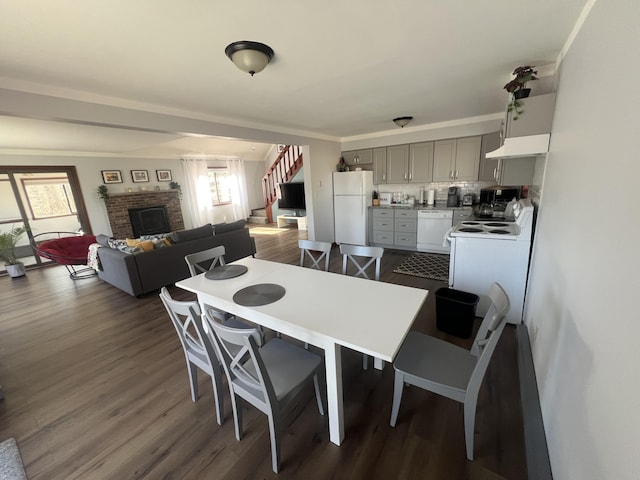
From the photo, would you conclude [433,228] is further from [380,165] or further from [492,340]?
[492,340]

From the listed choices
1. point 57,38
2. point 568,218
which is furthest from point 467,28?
point 57,38

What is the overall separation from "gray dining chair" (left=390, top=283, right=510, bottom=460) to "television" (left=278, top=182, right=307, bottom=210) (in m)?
6.45

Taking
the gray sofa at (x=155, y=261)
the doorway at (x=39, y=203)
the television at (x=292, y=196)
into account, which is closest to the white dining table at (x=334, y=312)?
the gray sofa at (x=155, y=261)

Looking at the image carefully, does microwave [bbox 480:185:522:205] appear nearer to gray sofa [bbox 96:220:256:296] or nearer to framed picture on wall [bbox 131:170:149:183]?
gray sofa [bbox 96:220:256:296]

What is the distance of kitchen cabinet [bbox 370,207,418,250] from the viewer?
186 inches

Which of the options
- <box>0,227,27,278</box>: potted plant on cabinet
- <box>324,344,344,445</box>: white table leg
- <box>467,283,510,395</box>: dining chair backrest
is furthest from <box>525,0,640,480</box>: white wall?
<box>0,227,27,278</box>: potted plant on cabinet

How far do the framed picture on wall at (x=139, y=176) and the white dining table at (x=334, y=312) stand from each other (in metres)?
5.93

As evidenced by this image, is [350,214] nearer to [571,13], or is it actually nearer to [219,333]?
[571,13]

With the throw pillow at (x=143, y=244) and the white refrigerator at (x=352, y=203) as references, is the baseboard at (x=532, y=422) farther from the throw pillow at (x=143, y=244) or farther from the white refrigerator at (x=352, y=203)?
the throw pillow at (x=143, y=244)

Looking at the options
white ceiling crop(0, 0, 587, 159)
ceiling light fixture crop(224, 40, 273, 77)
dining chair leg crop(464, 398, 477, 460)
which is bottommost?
dining chair leg crop(464, 398, 477, 460)

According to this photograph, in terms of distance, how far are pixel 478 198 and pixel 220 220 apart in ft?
23.3

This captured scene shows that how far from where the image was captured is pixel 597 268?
958 mm

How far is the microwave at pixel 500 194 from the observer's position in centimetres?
395

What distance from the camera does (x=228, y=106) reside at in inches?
114
